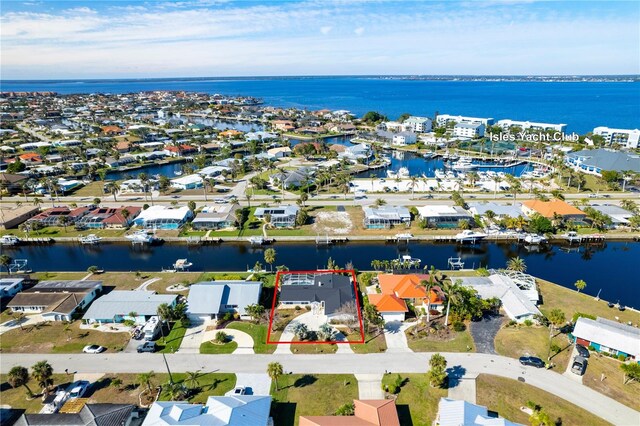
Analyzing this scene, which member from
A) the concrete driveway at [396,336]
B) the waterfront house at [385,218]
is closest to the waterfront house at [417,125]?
the waterfront house at [385,218]

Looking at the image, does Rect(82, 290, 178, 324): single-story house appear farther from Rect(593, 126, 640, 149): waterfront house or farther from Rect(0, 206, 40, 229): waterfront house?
Rect(593, 126, 640, 149): waterfront house

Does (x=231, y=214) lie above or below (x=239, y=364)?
above

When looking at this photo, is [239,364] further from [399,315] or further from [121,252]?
[121,252]

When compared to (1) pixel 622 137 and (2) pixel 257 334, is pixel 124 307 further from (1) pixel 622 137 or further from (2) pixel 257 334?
(1) pixel 622 137

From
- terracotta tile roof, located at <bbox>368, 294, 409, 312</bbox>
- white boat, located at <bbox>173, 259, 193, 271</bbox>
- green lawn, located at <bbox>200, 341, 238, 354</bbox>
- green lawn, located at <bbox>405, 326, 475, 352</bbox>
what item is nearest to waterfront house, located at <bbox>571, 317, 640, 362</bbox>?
green lawn, located at <bbox>405, 326, 475, 352</bbox>

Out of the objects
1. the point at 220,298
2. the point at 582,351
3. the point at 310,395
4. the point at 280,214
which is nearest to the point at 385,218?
the point at 280,214

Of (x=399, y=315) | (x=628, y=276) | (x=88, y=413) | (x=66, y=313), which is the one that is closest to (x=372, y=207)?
(x=399, y=315)
